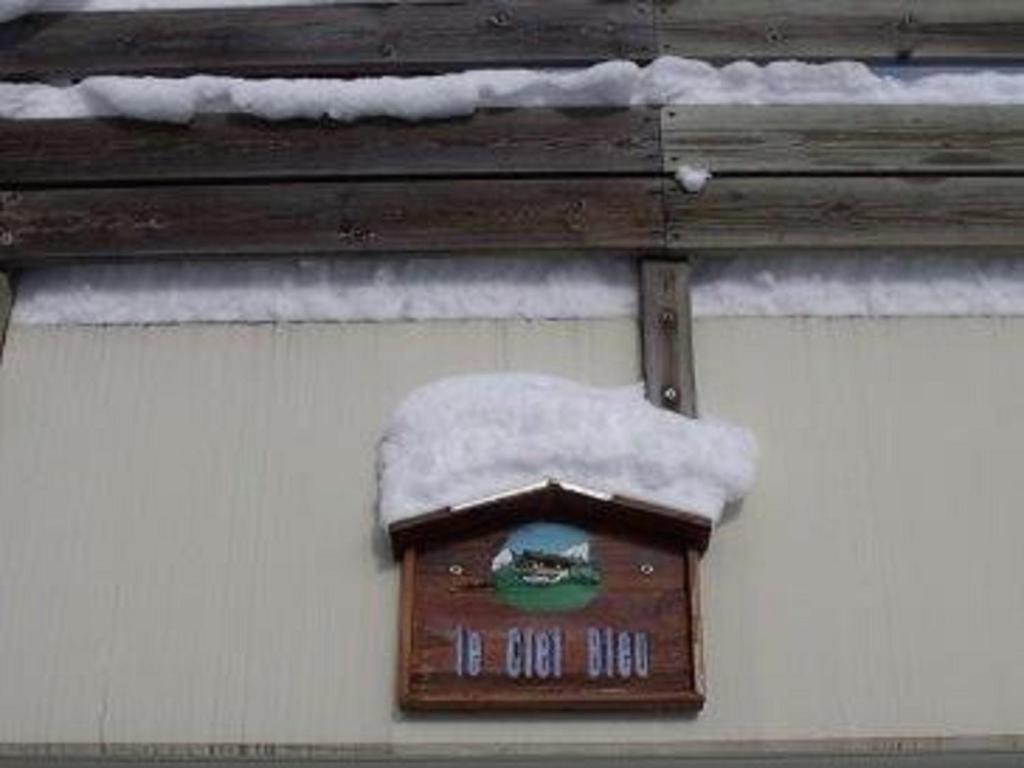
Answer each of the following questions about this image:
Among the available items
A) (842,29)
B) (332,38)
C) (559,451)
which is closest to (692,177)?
(842,29)

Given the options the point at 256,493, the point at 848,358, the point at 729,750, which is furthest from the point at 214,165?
the point at 729,750

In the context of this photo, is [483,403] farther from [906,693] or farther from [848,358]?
[906,693]

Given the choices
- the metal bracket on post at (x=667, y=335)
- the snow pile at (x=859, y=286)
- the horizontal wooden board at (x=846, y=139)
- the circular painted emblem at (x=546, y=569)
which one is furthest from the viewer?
the horizontal wooden board at (x=846, y=139)

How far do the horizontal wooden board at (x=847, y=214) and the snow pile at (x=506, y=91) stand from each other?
0.99 feet

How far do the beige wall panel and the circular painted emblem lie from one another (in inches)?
11.0

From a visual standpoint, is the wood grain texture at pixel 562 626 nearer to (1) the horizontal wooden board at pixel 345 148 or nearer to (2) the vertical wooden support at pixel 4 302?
(1) the horizontal wooden board at pixel 345 148

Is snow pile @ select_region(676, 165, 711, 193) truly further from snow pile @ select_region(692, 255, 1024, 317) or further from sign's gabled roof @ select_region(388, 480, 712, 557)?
sign's gabled roof @ select_region(388, 480, 712, 557)

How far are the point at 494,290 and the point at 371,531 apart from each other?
75 centimetres

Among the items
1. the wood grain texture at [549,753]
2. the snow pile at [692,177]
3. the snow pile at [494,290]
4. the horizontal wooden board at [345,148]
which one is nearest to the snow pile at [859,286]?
the snow pile at [494,290]

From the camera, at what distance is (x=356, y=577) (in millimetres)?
3383

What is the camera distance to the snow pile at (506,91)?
3891 mm

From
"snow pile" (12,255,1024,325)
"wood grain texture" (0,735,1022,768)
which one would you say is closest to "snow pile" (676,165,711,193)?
"snow pile" (12,255,1024,325)

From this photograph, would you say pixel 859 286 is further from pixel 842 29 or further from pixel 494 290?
pixel 494 290

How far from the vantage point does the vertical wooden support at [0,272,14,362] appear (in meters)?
3.73
